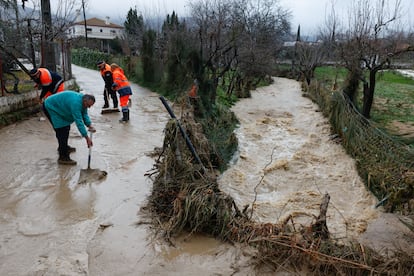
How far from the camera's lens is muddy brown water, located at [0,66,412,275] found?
357cm

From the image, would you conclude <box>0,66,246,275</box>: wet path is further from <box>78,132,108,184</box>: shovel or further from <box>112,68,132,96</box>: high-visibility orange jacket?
<box>112,68,132,96</box>: high-visibility orange jacket

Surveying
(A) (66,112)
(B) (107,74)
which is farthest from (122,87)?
(A) (66,112)

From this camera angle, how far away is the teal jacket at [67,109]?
516 cm

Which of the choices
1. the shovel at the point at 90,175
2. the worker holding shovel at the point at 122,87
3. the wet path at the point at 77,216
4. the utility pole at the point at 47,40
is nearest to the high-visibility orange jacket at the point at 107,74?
the worker holding shovel at the point at 122,87

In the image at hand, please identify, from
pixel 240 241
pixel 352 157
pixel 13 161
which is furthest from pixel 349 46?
pixel 13 161

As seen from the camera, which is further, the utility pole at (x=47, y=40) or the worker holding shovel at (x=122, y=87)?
the utility pole at (x=47, y=40)

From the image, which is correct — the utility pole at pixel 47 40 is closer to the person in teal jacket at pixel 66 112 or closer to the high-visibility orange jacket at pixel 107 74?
the high-visibility orange jacket at pixel 107 74

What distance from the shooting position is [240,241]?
13.0 feet

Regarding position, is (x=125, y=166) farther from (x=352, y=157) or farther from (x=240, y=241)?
(x=352, y=157)

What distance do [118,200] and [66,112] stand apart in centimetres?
169

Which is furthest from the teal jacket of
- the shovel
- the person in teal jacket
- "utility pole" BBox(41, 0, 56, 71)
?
"utility pole" BBox(41, 0, 56, 71)

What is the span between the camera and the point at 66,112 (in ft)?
17.6

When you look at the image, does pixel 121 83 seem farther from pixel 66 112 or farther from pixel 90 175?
pixel 90 175

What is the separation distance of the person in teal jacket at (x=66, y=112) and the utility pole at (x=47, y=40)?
5305mm
